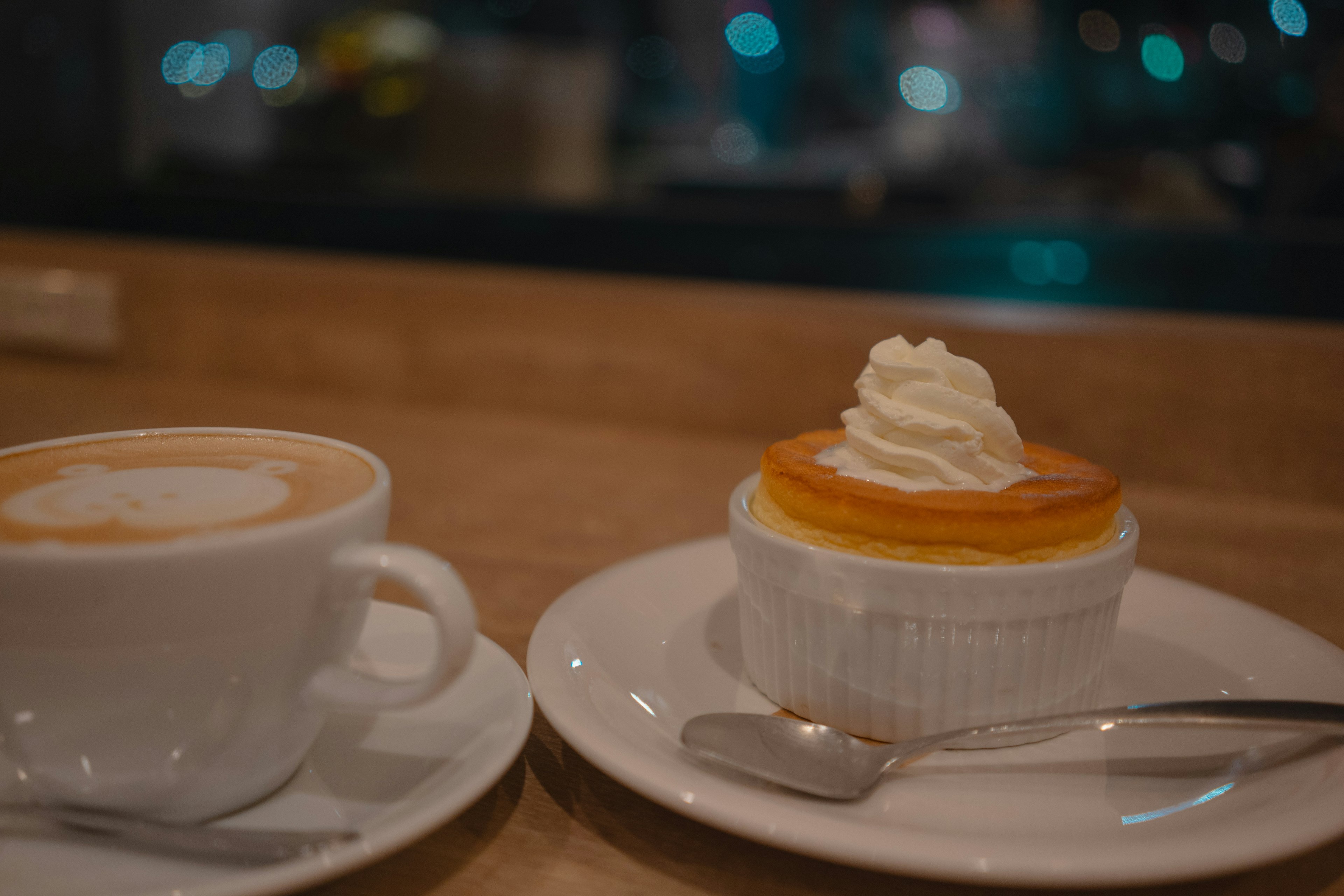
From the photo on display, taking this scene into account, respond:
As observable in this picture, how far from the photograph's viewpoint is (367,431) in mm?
1090

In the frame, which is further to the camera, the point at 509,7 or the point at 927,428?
the point at 509,7

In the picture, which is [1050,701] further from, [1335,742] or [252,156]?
[252,156]

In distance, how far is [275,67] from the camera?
192 centimetres

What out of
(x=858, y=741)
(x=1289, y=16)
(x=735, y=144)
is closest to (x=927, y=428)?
(x=858, y=741)

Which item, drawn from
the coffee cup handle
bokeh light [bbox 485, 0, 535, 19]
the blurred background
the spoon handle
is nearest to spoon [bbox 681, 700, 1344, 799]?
the spoon handle

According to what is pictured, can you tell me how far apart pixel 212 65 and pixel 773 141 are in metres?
1.33

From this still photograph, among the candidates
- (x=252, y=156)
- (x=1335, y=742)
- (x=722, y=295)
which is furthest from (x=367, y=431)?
(x=252, y=156)

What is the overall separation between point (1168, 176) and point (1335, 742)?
1259mm

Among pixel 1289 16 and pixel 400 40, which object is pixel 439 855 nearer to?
pixel 1289 16

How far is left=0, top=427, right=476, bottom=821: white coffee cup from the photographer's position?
1.02 ft

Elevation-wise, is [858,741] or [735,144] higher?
[735,144]

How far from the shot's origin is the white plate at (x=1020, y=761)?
0.32 m

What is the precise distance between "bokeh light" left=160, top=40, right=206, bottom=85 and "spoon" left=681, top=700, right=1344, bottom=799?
183 centimetres

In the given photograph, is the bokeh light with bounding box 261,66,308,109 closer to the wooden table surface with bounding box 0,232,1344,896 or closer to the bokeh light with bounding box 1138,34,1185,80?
the wooden table surface with bounding box 0,232,1344,896
